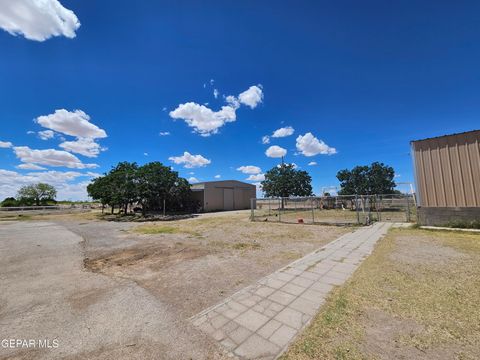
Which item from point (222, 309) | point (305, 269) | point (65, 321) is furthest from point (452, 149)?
point (65, 321)

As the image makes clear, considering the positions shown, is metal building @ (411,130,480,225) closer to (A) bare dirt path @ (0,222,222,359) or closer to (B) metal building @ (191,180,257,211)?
(A) bare dirt path @ (0,222,222,359)

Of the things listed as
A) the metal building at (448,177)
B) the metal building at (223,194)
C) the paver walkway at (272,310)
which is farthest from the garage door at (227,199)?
the paver walkway at (272,310)

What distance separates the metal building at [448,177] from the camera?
9.45 m

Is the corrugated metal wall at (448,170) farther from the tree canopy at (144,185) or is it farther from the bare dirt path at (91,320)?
the tree canopy at (144,185)

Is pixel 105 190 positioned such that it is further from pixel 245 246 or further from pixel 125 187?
pixel 245 246

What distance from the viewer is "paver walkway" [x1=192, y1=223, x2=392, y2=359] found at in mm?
2648

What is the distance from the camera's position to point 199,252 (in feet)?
24.6

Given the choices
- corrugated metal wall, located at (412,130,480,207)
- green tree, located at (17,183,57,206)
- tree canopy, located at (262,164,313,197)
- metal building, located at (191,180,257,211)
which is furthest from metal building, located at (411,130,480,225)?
green tree, located at (17,183,57,206)

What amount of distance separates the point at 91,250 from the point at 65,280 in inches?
144

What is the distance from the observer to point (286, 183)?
31844mm

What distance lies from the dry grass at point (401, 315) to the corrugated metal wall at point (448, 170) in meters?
5.78

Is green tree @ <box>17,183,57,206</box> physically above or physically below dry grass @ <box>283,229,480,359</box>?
above

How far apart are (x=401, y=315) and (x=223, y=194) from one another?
103 feet

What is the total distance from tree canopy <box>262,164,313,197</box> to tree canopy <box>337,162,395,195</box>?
22.0 ft
